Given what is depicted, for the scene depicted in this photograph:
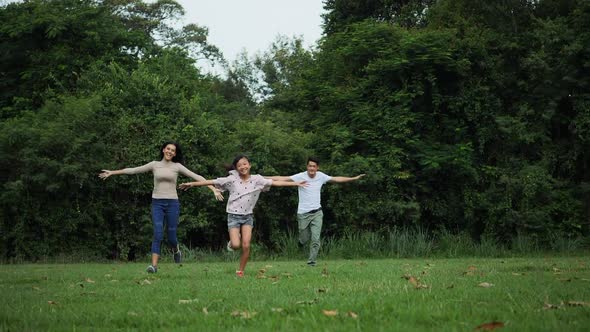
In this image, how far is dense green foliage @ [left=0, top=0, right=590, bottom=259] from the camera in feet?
61.7

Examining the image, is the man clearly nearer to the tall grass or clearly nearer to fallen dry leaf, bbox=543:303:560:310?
the tall grass

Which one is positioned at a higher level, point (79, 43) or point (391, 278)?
point (79, 43)

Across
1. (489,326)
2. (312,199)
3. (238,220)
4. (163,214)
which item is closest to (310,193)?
(312,199)

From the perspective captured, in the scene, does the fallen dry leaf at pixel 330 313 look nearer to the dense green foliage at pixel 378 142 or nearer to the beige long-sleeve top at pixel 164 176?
the beige long-sleeve top at pixel 164 176

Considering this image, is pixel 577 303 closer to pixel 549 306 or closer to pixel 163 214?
pixel 549 306

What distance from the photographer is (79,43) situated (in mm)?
29047

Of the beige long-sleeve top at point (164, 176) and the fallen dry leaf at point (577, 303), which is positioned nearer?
the fallen dry leaf at point (577, 303)

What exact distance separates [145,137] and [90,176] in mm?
1904

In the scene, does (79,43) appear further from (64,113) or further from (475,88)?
(475,88)

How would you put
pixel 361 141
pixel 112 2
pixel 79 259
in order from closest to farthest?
1. pixel 79 259
2. pixel 361 141
3. pixel 112 2

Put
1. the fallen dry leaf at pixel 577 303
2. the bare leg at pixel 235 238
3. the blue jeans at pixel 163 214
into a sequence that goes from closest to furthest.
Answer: the fallen dry leaf at pixel 577 303, the bare leg at pixel 235 238, the blue jeans at pixel 163 214

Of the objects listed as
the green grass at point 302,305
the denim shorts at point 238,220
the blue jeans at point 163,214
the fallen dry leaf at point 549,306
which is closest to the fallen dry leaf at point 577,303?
the green grass at point 302,305

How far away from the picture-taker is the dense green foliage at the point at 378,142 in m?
18.8

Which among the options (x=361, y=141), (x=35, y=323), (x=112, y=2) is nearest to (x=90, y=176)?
(x=361, y=141)
